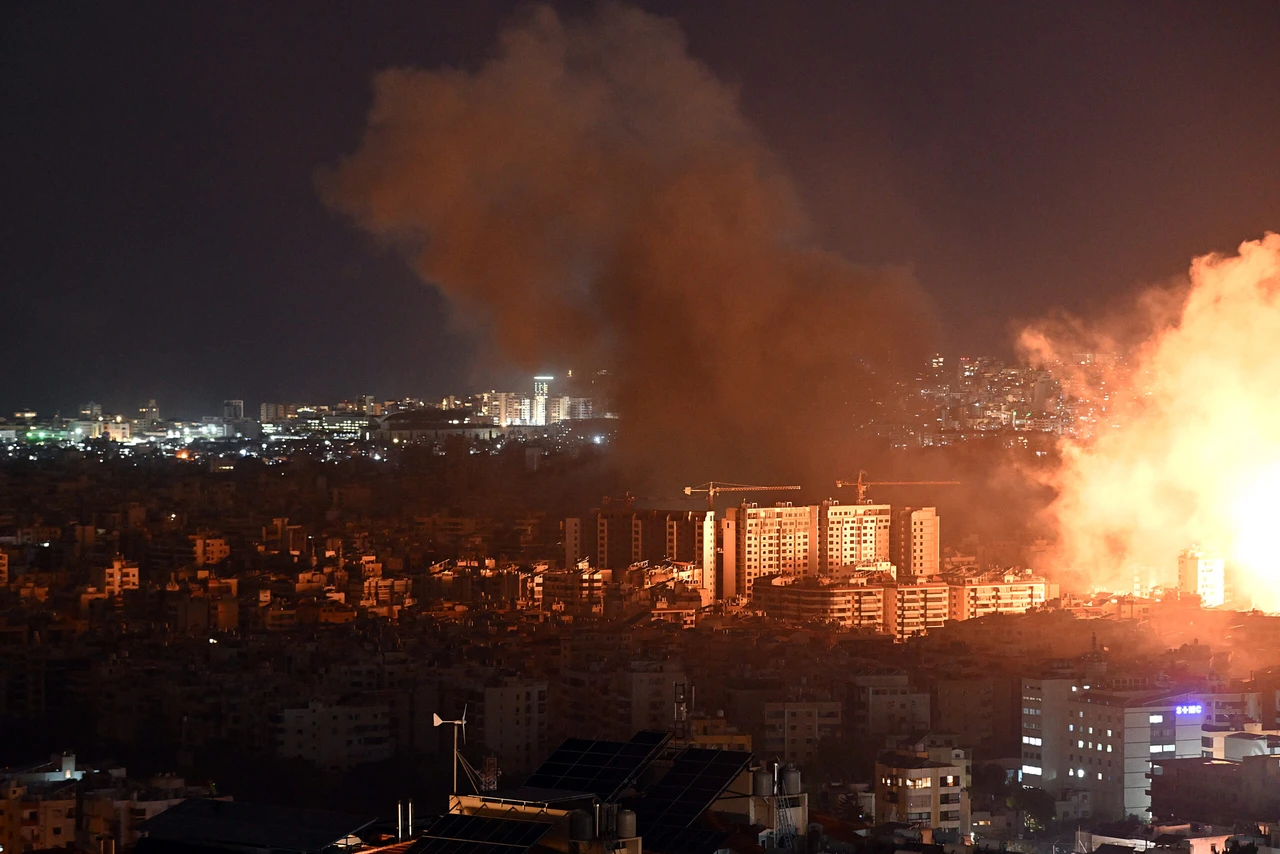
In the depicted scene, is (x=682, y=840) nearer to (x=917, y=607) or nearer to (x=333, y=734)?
(x=333, y=734)

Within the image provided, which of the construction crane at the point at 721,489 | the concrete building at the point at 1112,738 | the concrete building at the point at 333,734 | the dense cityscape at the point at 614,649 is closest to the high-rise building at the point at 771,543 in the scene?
the dense cityscape at the point at 614,649

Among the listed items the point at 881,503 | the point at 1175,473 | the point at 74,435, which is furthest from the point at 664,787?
the point at 74,435

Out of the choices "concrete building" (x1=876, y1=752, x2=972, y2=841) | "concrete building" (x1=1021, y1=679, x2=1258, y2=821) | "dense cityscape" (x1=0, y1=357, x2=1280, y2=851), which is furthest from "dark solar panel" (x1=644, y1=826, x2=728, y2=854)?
"concrete building" (x1=1021, y1=679, x2=1258, y2=821)

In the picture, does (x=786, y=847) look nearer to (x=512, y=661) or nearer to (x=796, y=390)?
(x=512, y=661)

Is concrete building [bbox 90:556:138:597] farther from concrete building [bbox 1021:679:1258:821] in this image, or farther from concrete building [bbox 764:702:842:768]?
concrete building [bbox 1021:679:1258:821]

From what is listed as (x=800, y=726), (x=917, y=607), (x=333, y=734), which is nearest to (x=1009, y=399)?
(x=917, y=607)
